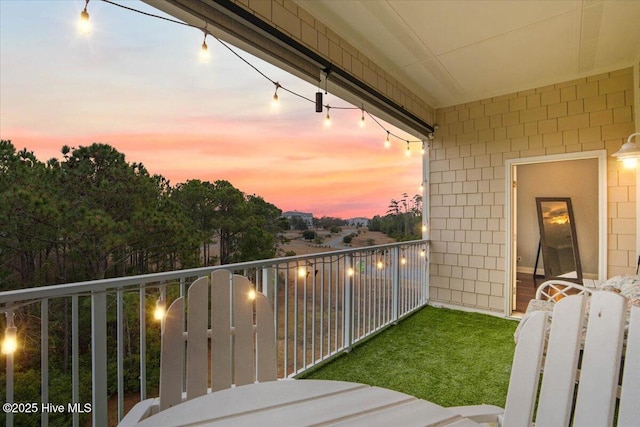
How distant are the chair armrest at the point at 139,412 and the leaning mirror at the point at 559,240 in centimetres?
640

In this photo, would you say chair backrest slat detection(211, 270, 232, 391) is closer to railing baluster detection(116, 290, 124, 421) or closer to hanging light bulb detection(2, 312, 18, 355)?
railing baluster detection(116, 290, 124, 421)

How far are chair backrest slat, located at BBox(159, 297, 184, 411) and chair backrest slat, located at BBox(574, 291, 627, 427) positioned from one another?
54.4 inches

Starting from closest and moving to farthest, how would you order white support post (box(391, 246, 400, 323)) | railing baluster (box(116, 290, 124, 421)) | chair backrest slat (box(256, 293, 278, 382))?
chair backrest slat (box(256, 293, 278, 382)) < railing baluster (box(116, 290, 124, 421)) < white support post (box(391, 246, 400, 323))

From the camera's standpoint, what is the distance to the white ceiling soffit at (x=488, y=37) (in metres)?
2.56

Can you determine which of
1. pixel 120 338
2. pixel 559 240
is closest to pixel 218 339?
pixel 120 338

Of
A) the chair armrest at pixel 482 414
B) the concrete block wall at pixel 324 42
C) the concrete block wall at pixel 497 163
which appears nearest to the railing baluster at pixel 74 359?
the chair armrest at pixel 482 414

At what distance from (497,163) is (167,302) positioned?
4.39 meters

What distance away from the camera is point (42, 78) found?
2.24 metres

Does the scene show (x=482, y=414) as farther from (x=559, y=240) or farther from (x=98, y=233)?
(x=559, y=240)

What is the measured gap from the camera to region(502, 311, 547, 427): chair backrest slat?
963 mm

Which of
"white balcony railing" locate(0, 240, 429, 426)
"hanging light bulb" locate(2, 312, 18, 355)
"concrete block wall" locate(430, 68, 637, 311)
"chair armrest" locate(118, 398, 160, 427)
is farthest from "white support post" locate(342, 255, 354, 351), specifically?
"hanging light bulb" locate(2, 312, 18, 355)

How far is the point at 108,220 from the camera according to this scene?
2.54 m

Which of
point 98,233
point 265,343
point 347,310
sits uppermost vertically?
point 98,233

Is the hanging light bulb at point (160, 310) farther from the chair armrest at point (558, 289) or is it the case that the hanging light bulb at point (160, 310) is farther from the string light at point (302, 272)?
the chair armrest at point (558, 289)
